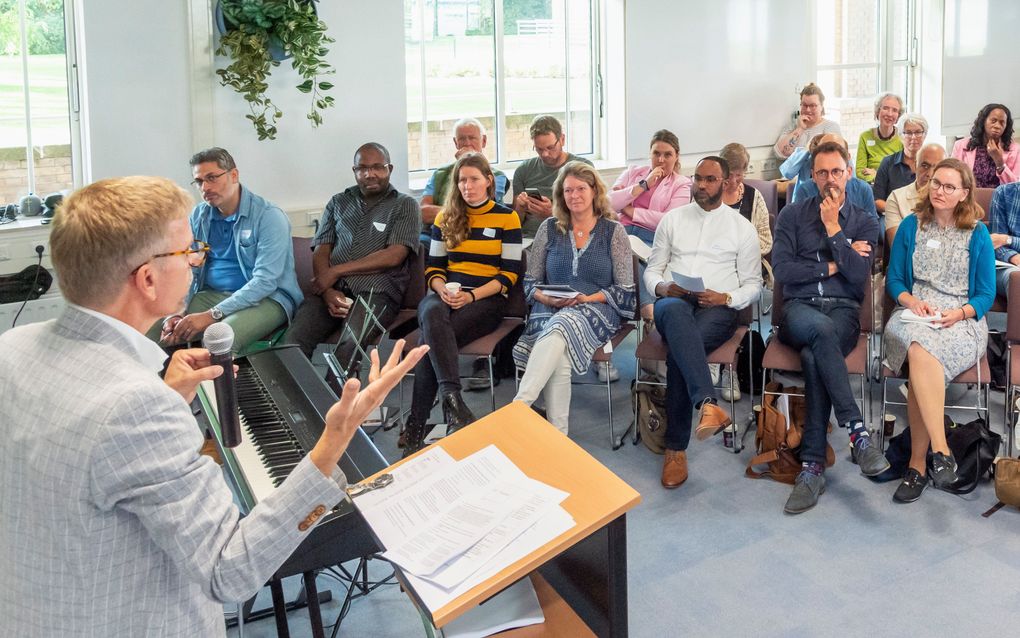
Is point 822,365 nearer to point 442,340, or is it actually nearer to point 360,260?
point 442,340

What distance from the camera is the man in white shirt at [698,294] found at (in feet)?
14.2

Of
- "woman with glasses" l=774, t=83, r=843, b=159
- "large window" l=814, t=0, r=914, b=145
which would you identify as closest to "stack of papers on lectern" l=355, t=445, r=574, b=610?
"woman with glasses" l=774, t=83, r=843, b=159

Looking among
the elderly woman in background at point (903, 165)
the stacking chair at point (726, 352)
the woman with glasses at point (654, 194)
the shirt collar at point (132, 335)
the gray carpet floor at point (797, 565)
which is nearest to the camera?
the shirt collar at point (132, 335)

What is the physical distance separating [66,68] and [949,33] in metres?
7.47

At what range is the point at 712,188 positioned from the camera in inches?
191

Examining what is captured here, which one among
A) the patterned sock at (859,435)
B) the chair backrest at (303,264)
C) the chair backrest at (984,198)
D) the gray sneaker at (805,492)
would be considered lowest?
the gray sneaker at (805,492)

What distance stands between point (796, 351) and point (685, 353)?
1.63 feet

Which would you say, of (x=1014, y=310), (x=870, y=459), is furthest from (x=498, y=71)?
(x=870, y=459)

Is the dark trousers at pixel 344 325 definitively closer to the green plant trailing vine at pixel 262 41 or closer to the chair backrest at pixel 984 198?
the green plant trailing vine at pixel 262 41

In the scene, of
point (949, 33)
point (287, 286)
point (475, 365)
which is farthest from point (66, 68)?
point (949, 33)

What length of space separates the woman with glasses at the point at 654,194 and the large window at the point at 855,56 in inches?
139

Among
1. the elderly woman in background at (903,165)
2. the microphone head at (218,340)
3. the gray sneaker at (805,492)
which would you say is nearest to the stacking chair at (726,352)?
the gray sneaker at (805,492)

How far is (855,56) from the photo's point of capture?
9.05 metres

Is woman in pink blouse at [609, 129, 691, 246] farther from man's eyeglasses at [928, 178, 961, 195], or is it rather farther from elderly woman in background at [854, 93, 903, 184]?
elderly woman in background at [854, 93, 903, 184]
